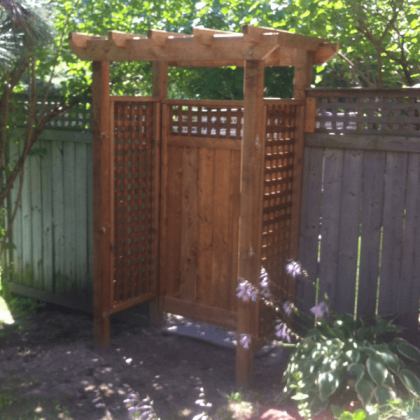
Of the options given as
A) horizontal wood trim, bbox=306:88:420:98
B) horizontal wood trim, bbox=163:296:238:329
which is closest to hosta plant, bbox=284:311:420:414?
horizontal wood trim, bbox=163:296:238:329

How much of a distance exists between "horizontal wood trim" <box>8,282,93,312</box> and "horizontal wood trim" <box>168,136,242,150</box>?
1.72 meters

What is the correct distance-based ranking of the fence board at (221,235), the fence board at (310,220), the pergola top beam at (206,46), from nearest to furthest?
the pergola top beam at (206,46) → the fence board at (310,220) → the fence board at (221,235)

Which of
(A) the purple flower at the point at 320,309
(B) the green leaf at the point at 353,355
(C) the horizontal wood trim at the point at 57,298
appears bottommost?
(C) the horizontal wood trim at the point at 57,298

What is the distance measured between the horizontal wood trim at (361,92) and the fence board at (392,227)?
394mm

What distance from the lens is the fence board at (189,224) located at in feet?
15.3

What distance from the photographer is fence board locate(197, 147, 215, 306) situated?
15.0 feet

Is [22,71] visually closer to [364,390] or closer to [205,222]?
[205,222]

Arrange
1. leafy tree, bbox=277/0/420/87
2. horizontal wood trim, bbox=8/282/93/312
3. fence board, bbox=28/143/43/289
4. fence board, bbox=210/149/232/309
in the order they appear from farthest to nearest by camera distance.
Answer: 1. fence board, bbox=28/143/43/289
2. horizontal wood trim, bbox=8/282/93/312
3. leafy tree, bbox=277/0/420/87
4. fence board, bbox=210/149/232/309

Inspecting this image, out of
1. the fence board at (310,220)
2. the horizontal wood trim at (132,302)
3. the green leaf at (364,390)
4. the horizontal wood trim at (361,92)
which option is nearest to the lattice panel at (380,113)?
the horizontal wood trim at (361,92)

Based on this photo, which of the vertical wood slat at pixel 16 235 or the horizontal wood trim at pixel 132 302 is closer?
the horizontal wood trim at pixel 132 302

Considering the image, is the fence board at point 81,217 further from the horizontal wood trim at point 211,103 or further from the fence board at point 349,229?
the fence board at point 349,229

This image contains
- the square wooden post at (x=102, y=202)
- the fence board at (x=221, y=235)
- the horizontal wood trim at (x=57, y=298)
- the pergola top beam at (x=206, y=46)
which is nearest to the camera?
the pergola top beam at (x=206, y=46)

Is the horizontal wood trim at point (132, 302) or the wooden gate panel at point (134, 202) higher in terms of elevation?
the wooden gate panel at point (134, 202)

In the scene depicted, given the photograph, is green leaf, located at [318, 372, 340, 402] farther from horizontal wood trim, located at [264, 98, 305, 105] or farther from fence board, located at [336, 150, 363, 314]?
horizontal wood trim, located at [264, 98, 305, 105]
